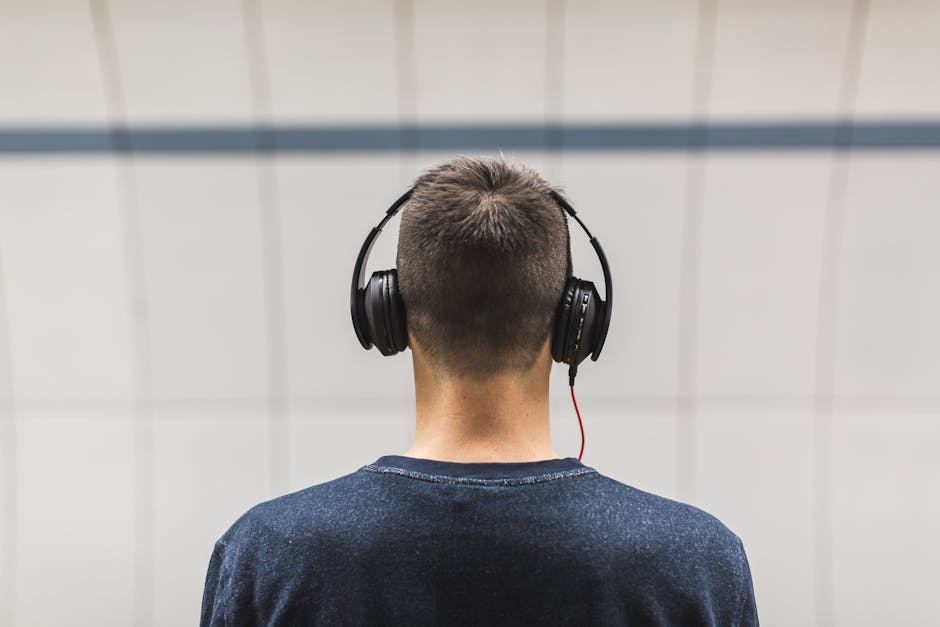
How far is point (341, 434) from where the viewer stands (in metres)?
3.08

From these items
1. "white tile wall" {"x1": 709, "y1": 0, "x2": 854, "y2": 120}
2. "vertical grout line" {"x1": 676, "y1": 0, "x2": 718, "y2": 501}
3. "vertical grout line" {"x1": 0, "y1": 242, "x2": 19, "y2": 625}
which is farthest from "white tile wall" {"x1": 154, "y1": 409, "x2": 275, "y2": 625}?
"white tile wall" {"x1": 709, "y1": 0, "x2": 854, "y2": 120}

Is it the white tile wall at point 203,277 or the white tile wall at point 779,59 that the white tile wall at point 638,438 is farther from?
the white tile wall at point 203,277

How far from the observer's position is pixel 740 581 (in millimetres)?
1080

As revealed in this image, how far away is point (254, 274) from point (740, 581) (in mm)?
2471

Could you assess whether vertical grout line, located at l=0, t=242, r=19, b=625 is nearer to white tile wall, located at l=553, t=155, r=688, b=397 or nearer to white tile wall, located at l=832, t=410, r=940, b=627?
white tile wall, located at l=553, t=155, r=688, b=397

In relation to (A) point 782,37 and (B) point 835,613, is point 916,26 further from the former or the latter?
(B) point 835,613

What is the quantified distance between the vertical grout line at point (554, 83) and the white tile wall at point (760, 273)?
65 cm

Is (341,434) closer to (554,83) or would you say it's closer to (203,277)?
(203,277)

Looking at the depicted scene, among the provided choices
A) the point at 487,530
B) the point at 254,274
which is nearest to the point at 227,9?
the point at 254,274

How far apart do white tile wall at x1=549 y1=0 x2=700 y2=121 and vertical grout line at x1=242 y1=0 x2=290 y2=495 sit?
128 centimetres

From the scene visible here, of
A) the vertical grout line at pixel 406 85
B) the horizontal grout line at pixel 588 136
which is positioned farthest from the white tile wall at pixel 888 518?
the vertical grout line at pixel 406 85

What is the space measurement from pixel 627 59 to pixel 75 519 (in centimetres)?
313

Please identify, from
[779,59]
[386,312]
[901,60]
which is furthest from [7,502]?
[901,60]

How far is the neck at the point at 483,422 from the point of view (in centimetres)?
112
